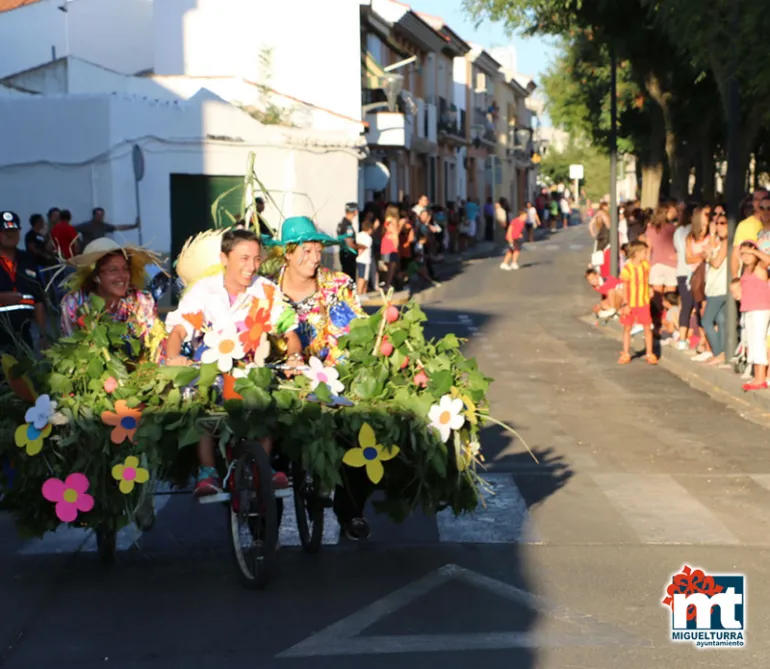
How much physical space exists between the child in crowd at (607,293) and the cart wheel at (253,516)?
13768 millimetres

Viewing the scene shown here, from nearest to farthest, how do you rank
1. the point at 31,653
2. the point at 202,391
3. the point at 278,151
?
the point at 31,653 < the point at 202,391 < the point at 278,151

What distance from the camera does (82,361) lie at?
6.96 meters

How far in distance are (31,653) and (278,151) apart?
24.9 m

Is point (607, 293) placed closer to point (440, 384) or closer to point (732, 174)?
point (732, 174)

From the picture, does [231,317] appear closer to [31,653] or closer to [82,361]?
[82,361]

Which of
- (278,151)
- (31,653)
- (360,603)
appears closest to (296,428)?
(360,603)

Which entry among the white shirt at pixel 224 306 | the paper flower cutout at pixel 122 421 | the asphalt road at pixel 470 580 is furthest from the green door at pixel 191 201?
the paper flower cutout at pixel 122 421

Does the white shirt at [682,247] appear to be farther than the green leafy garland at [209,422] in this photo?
Yes

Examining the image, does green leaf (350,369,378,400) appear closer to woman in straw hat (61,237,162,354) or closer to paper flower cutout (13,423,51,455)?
woman in straw hat (61,237,162,354)

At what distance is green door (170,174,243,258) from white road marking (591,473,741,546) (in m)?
19.5

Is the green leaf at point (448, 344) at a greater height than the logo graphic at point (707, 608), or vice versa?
the green leaf at point (448, 344)

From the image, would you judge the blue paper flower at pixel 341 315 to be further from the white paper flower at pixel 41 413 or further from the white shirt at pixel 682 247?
the white shirt at pixel 682 247

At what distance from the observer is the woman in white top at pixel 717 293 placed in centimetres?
1585

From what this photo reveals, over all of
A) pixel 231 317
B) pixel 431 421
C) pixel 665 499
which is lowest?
pixel 665 499
